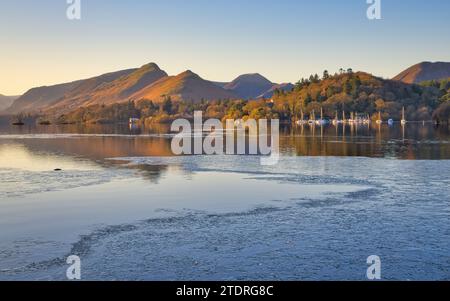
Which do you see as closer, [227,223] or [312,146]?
[227,223]

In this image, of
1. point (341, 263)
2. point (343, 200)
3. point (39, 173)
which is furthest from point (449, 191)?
point (39, 173)

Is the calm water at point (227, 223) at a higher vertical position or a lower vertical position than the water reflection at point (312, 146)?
lower

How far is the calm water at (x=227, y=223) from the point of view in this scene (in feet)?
57.8

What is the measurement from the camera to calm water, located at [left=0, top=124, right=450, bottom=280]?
1761 centimetres

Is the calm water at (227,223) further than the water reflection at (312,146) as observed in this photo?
No

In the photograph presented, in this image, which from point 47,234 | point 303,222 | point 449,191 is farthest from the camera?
point 449,191

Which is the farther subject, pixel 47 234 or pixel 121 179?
pixel 121 179

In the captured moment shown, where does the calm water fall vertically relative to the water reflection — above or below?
below

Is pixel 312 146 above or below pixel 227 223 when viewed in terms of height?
above

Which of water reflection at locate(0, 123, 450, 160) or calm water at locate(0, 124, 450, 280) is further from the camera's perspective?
water reflection at locate(0, 123, 450, 160)

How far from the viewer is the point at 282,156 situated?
6153cm

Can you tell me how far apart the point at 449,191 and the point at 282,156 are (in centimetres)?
3011

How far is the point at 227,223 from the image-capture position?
80.3 ft
